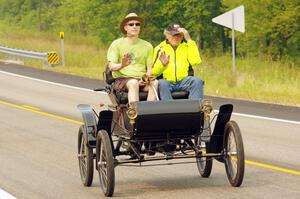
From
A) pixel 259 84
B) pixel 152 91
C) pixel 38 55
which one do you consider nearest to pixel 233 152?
pixel 152 91

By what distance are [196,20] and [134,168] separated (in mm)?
59408

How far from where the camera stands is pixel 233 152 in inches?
405

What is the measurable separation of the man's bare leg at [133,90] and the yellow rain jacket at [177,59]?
0.45 m

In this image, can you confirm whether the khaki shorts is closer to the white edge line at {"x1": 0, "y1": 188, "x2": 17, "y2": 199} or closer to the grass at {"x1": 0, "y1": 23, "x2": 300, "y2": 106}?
Answer: the white edge line at {"x1": 0, "y1": 188, "x2": 17, "y2": 199}

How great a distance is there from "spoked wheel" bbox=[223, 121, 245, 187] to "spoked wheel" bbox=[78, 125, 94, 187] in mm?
1675

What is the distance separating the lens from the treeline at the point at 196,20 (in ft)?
190

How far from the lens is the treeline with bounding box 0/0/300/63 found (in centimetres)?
5804

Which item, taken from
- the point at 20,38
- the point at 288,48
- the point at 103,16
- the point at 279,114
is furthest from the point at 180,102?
the point at 103,16

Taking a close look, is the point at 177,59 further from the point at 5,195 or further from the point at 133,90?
A: the point at 5,195

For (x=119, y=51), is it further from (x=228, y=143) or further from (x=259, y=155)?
(x=259, y=155)

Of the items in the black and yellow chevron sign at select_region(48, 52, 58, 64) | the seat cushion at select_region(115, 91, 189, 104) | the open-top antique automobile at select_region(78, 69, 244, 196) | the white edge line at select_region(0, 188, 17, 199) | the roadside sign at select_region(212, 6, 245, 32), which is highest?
the roadside sign at select_region(212, 6, 245, 32)

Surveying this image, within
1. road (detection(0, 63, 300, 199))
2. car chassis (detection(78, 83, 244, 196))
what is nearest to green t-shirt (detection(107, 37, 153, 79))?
car chassis (detection(78, 83, 244, 196))

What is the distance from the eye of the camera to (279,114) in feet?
64.5

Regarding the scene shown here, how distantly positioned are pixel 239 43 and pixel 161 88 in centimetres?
5719
